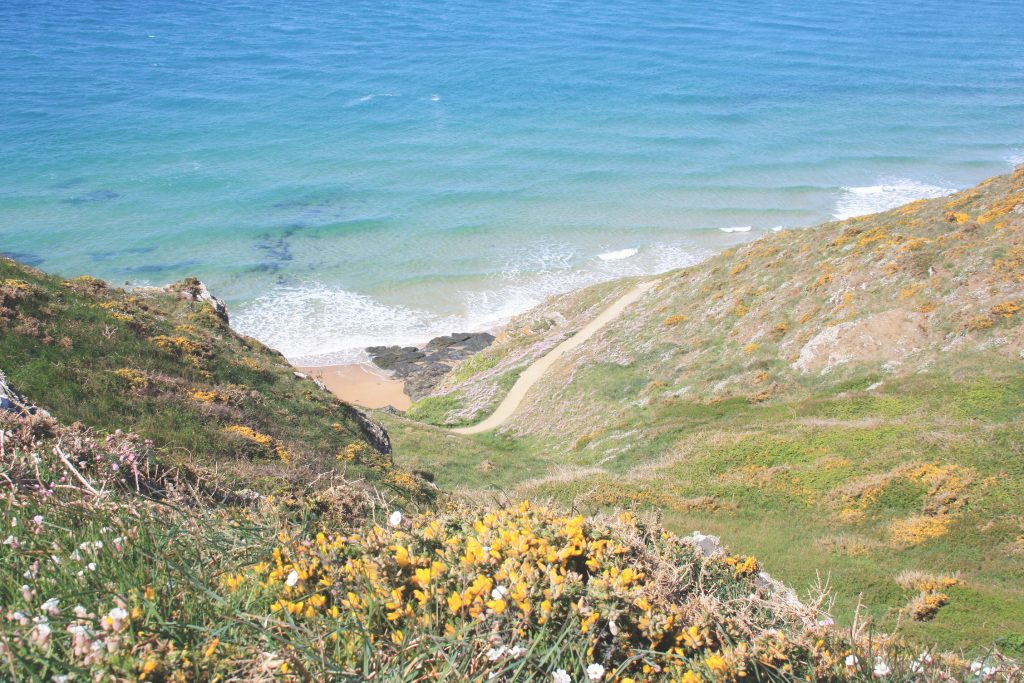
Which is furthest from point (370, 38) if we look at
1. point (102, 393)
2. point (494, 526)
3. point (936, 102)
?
point (494, 526)

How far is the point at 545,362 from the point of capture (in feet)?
142

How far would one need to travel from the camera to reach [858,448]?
2178cm

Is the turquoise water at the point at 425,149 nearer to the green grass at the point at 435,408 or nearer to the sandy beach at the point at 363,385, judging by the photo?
→ the sandy beach at the point at 363,385

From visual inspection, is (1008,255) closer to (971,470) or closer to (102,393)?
(971,470)

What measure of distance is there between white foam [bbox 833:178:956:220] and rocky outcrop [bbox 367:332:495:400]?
48448 mm

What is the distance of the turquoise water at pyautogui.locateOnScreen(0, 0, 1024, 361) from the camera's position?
215 feet

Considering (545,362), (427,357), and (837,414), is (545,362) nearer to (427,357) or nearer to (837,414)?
(427,357)


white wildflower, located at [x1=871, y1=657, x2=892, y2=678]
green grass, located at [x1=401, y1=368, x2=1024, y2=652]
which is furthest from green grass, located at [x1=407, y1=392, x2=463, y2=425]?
white wildflower, located at [x1=871, y1=657, x2=892, y2=678]

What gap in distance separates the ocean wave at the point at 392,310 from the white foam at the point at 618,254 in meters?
0.52

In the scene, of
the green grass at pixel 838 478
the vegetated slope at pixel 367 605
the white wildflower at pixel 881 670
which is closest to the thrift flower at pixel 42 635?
the vegetated slope at pixel 367 605

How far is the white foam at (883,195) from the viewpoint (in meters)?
81.6

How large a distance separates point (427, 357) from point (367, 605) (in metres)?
49.9

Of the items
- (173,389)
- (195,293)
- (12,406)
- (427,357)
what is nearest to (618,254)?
(427,357)

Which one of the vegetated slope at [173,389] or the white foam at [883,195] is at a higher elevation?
the vegetated slope at [173,389]
